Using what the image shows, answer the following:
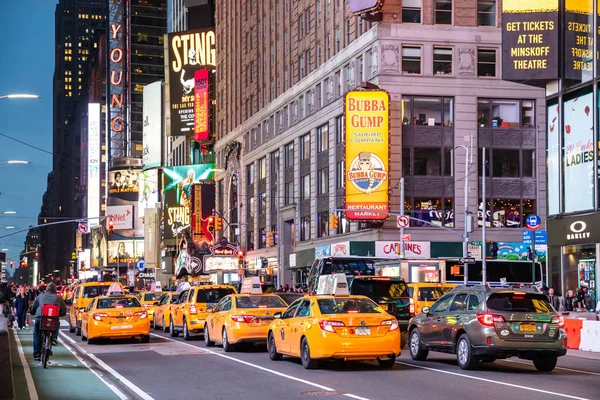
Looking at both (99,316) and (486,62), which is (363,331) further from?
(486,62)

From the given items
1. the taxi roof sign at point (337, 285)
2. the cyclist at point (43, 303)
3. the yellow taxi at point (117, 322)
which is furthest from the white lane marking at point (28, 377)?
the taxi roof sign at point (337, 285)

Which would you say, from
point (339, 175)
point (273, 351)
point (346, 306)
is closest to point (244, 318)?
point (273, 351)

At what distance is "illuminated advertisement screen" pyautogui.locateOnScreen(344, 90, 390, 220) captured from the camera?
61875 millimetres

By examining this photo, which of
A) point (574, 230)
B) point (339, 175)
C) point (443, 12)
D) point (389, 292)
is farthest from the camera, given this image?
point (339, 175)

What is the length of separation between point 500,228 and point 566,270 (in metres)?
21.5

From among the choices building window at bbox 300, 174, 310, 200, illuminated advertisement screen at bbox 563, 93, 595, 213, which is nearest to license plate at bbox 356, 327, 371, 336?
illuminated advertisement screen at bbox 563, 93, 595, 213

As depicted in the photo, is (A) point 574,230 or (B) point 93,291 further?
(A) point 574,230

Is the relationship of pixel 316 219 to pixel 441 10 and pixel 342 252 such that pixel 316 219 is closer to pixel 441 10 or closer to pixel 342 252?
pixel 342 252

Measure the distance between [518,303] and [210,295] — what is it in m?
14.3

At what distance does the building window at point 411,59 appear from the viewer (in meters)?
63.8

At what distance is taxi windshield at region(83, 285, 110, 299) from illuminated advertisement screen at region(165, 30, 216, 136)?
76.4 metres

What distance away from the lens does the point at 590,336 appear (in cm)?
2650

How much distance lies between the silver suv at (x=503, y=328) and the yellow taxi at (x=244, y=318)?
5.72m

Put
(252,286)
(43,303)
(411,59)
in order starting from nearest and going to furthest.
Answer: (43,303) < (252,286) < (411,59)
